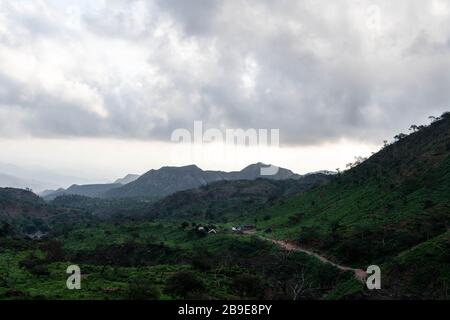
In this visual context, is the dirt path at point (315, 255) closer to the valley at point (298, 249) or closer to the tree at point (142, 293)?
the valley at point (298, 249)

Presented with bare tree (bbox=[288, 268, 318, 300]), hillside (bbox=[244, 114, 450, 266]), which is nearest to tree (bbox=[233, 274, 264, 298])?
bare tree (bbox=[288, 268, 318, 300])

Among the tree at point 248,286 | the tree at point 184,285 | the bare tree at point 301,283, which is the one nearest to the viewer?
the tree at point 184,285

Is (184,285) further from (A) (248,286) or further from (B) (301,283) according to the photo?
(B) (301,283)

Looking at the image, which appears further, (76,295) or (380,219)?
(380,219)

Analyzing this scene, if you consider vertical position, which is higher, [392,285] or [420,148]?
[420,148]

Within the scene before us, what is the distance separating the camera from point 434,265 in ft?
196

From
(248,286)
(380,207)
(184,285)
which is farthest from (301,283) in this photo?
(380,207)

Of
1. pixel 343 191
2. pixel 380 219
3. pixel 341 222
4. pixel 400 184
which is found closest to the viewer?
pixel 380 219

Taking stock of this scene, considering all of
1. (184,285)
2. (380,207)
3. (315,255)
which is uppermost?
(380,207)

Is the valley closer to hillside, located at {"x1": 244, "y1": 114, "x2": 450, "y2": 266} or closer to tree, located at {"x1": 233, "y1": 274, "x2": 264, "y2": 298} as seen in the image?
tree, located at {"x1": 233, "y1": 274, "x2": 264, "y2": 298}

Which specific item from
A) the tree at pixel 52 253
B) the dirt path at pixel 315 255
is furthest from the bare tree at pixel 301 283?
the tree at pixel 52 253
